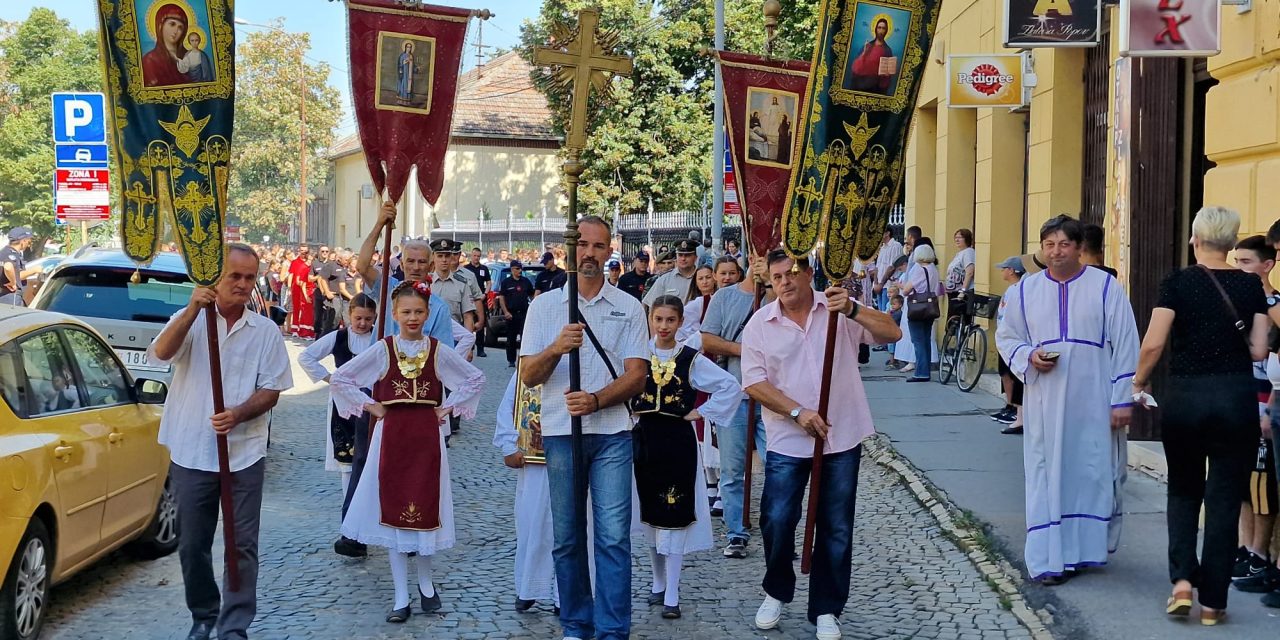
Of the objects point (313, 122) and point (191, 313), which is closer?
point (191, 313)

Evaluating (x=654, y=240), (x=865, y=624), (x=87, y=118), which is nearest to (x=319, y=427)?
(x=87, y=118)

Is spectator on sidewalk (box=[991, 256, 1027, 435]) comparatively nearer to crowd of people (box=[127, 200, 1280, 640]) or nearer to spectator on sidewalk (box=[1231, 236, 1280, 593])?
crowd of people (box=[127, 200, 1280, 640])

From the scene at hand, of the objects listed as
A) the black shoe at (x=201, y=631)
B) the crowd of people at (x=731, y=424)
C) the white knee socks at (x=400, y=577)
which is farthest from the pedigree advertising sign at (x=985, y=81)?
the black shoe at (x=201, y=631)

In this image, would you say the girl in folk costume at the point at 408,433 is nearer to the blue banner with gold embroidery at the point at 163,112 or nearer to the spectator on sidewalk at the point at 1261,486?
the blue banner with gold embroidery at the point at 163,112

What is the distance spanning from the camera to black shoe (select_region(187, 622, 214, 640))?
6105 millimetres

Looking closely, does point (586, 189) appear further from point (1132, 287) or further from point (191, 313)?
point (191, 313)

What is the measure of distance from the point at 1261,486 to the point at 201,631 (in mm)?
4948

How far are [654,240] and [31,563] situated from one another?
32.9 m

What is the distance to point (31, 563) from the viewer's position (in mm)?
6094

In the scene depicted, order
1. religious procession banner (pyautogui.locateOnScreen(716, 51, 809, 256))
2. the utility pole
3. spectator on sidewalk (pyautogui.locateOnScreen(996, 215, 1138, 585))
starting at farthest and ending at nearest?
1. the utility pole
2. religious procession banner (pyautogui.locateOnScreen(716, 51, 809, 256))
3. spectator on sidewalk (pyautogui.locateOnScreen(996, 215, 1138, 585))

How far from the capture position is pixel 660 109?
4409cm

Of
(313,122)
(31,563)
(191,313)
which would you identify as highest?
(313,122)

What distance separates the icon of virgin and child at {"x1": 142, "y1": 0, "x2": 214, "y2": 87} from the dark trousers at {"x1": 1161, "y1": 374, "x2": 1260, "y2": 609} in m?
4.71

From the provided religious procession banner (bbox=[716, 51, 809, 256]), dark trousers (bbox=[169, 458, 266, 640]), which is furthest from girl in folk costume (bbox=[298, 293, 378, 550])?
religious procession banner (bbox=[716, 51, 809, 256])
